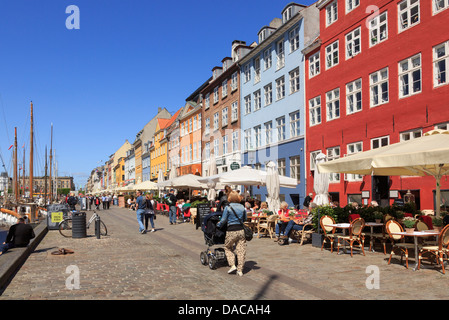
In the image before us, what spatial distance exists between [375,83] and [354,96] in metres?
1.71

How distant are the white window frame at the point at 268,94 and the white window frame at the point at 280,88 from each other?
1.08m

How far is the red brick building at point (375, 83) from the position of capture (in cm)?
1764

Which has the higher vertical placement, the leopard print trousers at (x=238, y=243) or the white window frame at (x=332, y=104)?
the white window frame at (x=332, y=104)

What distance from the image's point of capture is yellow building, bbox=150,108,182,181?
65144 millimetres

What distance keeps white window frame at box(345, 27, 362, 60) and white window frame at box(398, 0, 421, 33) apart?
9.13 ft

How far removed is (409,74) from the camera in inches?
746

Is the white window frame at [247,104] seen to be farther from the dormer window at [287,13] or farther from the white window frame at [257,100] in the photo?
the dormer window at [287,13]

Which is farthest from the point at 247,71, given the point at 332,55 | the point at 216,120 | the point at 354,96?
the point at 354,96

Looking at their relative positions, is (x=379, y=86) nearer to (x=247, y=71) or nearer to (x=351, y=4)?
(x=351, y=4)

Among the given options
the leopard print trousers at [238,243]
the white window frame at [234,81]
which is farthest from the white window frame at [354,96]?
the white window frame at [234,81]

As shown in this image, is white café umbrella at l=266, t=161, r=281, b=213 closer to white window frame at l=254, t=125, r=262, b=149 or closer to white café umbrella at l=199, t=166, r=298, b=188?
white café umbrella at l=199, t=166, r=298, b=188
